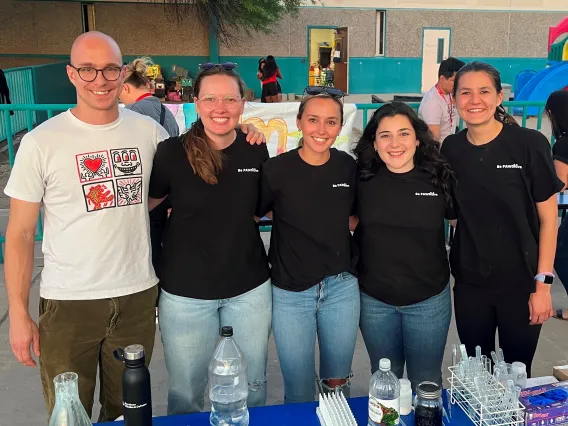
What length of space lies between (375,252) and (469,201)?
492mm

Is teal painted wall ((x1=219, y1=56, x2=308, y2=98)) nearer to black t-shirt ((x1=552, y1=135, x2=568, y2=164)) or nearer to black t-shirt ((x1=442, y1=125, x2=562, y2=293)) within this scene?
black t-shirt ((x1=552, y1=135, x2=568, y2=164))

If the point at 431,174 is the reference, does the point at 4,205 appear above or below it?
below

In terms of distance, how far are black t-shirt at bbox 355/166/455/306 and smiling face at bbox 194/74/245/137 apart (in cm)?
70

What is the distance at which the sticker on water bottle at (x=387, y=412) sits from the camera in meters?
1.85

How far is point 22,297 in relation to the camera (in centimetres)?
Result: 231

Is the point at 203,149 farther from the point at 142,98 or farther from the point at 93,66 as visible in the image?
the point at 142,98

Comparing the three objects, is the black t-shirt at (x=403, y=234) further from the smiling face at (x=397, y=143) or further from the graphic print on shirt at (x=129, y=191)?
the graphic print on shirt at (x=129, y=191)

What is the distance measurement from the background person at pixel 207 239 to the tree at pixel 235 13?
18.6 m

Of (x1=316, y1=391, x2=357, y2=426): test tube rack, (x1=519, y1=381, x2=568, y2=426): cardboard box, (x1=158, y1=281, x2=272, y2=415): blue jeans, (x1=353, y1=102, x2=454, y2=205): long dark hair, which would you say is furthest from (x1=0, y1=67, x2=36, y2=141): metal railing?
(x1=519, y1=381, x2=568, y2=426): cardboard box

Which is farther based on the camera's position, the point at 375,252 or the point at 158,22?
the point at 158,22

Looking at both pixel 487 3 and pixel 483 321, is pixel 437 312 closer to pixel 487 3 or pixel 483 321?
pixel 483 321

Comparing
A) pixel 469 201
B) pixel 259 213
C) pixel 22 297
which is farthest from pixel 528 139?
pixel 22 297

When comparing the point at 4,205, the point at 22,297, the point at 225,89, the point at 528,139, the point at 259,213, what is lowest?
the point at 4,205

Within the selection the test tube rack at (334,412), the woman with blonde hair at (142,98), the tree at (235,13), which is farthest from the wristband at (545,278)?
the tree at (235,13)
